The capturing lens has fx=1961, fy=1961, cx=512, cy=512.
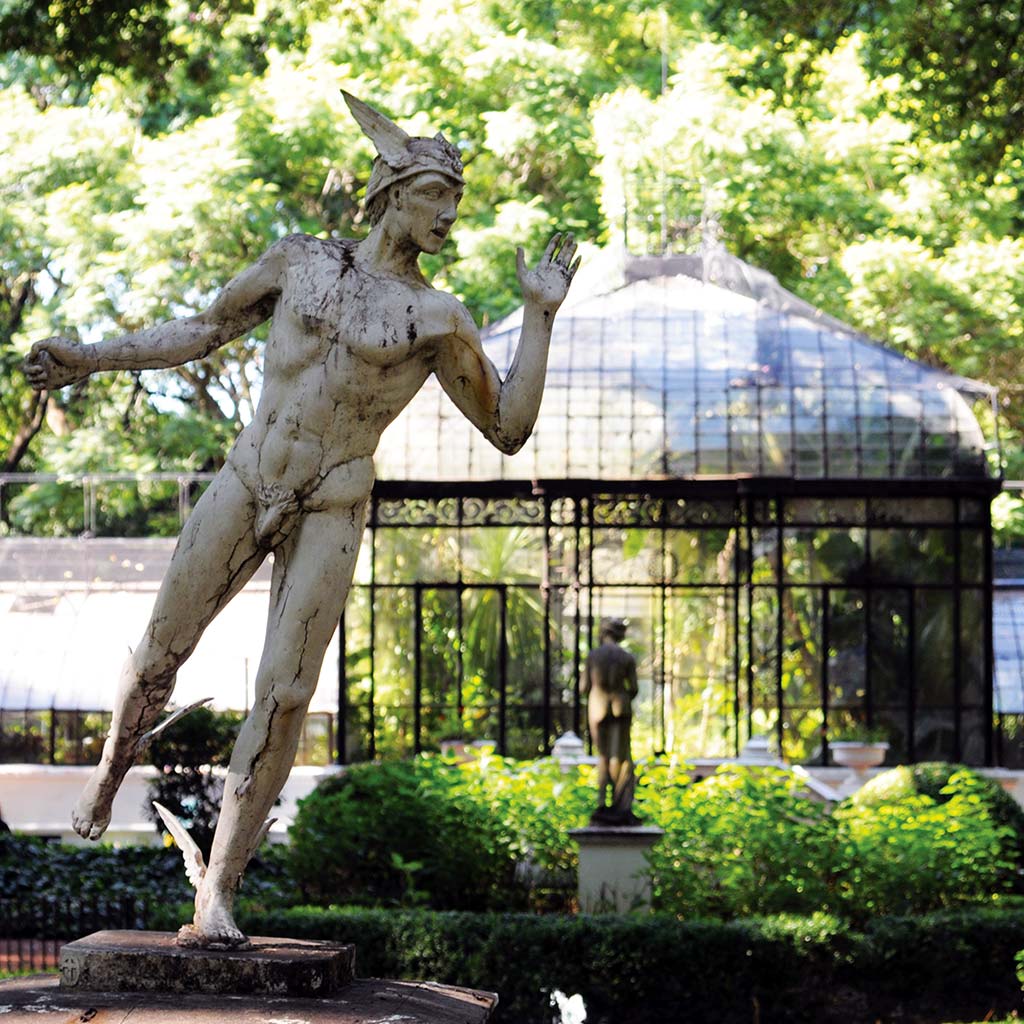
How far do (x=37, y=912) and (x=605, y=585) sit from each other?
9178mm

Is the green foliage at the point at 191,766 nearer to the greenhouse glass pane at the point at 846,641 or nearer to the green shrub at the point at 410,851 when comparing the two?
the green shrub at the point at 410,851

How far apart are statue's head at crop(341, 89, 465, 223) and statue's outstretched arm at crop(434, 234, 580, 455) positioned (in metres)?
0.37

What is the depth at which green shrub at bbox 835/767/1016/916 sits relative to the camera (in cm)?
1225

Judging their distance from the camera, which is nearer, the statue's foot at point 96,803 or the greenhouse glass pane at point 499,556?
the statue's foot at point 96,803

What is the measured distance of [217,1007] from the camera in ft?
17.0

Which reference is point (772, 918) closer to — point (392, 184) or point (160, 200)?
point (392, 184)

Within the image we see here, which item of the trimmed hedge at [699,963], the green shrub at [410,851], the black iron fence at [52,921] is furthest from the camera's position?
the green shrub at [410,851]

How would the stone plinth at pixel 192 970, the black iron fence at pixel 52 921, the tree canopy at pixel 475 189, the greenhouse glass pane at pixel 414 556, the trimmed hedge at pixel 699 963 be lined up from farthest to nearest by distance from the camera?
the tree canopy at pixel 475 189
the greenhouse glass pane at pixel 414 556
the black iron fence at pixel 52 921
the trimmed hedge at pixel 699 963
the stone plinth at pixel 192 970

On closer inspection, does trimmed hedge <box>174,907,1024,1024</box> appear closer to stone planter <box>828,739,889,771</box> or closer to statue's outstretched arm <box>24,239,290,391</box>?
statue's outstretched arm <box>24,239,290,391</box>

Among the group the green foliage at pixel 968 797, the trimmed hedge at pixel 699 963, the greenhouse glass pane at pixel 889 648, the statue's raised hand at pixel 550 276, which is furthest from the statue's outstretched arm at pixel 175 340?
the greenhouse glass pane at pixel 889 648

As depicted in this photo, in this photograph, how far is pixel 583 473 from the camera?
2036 cm

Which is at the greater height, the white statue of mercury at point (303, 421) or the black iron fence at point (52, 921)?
the white statue of mercury at point (303, 421)

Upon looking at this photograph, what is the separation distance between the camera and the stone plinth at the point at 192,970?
5.42 meters

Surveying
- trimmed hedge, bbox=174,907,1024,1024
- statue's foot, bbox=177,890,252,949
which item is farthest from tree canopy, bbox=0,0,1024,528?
statue's foot, bbox=177,890,252,949
